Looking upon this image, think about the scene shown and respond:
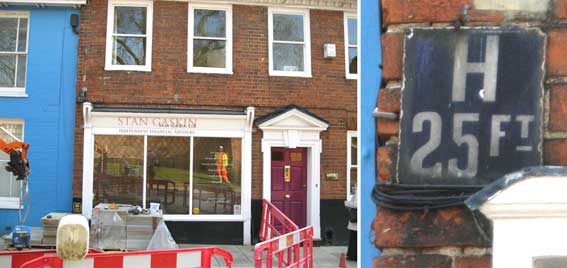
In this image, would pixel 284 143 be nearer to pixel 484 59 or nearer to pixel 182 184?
pixel 182 184

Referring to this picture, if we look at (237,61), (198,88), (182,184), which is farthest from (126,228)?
(237,61)

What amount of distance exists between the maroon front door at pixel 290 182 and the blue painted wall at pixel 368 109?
1275 cm

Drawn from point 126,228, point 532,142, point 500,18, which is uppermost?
point 500,18

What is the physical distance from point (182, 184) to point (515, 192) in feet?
42.5

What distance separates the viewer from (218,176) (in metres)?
14.0

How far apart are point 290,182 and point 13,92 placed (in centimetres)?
686

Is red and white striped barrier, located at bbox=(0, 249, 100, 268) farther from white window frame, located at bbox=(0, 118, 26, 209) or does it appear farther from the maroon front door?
the maroon front door

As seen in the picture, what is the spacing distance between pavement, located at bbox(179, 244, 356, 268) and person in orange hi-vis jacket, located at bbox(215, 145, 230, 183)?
1.65m

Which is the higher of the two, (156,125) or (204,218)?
(156,125)

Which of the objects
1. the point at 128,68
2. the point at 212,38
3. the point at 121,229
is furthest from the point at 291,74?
the point at 121,229

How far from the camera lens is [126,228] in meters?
11.3

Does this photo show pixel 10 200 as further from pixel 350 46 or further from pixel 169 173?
pixel 350 46

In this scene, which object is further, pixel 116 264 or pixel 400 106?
pixel 116 264

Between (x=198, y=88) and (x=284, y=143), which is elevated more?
(x=198, y=88)
